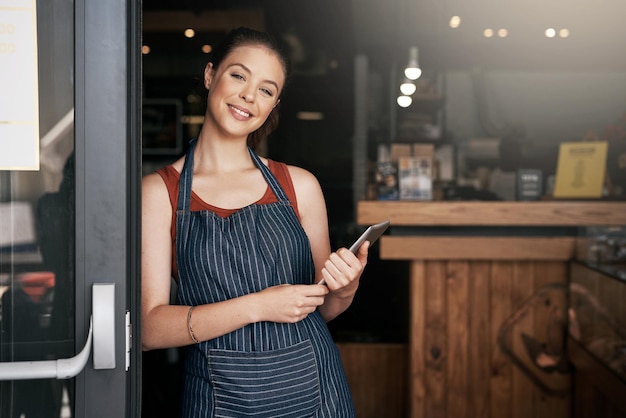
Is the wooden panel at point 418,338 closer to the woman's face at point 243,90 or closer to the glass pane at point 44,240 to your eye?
the woman's face at point 243,90

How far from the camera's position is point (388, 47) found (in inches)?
291

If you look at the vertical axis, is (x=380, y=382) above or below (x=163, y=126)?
below

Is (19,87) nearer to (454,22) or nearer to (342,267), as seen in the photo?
(342,267)

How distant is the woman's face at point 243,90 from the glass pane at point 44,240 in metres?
0.58

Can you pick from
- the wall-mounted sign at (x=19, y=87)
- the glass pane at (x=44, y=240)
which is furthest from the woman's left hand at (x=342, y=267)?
the wall-mounted sign at (x=19, y=87)

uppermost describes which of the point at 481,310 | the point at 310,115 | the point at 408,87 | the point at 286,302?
the point at 408,87

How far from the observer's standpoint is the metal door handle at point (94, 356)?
4.21ft

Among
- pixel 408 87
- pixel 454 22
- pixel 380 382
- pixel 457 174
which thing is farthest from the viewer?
pixel 457 174

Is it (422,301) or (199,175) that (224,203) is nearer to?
→ (199,175)

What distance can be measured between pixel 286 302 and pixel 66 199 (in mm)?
630

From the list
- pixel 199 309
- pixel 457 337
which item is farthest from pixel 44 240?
pixel 457 337

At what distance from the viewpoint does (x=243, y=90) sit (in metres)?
1.90

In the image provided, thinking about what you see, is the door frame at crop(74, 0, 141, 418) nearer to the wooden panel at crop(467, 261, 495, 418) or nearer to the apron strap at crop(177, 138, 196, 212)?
the apron strap at crop(177, 138, 196, 212)

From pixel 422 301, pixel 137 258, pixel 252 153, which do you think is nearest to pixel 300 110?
pixel 422 301
